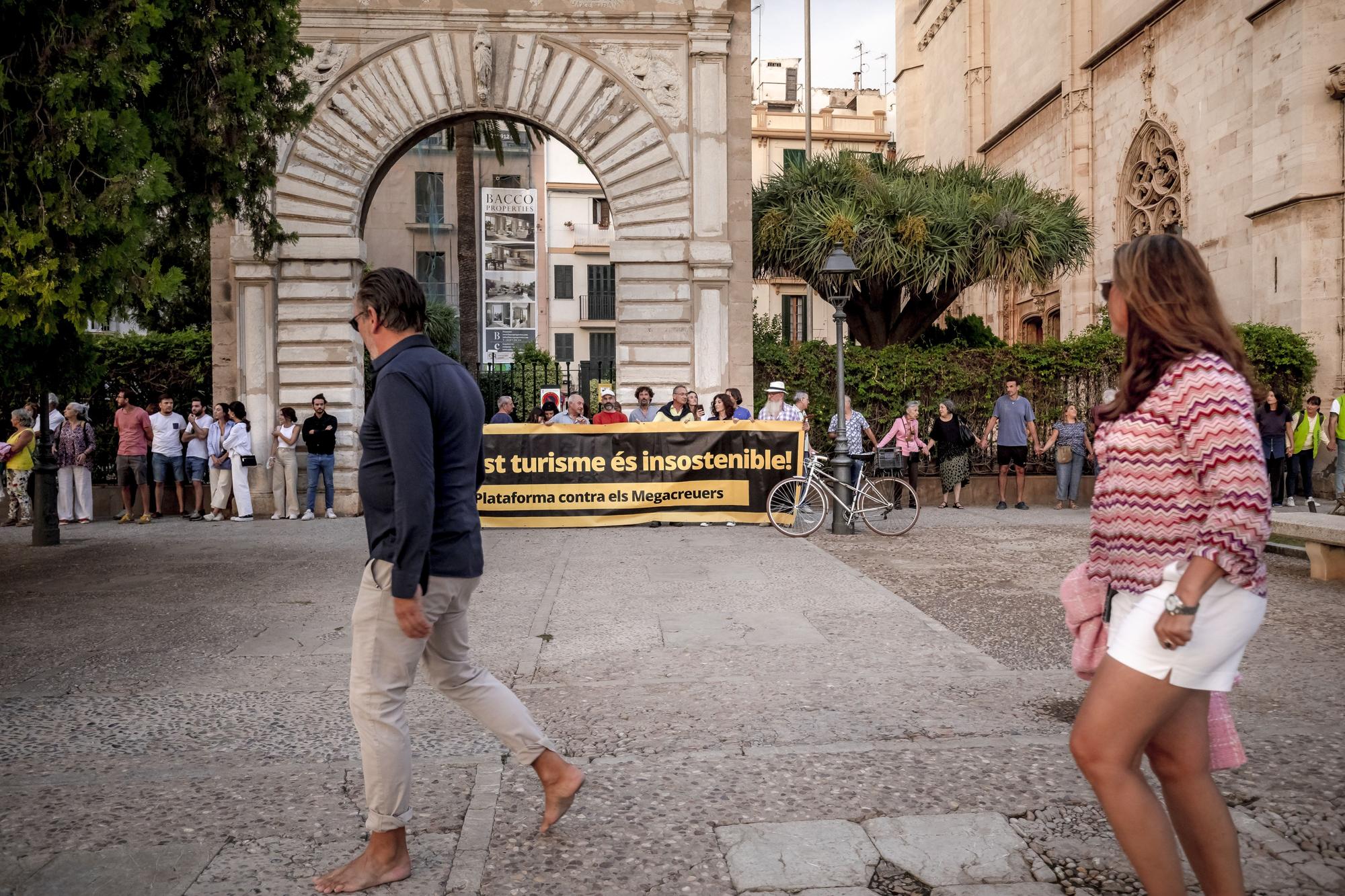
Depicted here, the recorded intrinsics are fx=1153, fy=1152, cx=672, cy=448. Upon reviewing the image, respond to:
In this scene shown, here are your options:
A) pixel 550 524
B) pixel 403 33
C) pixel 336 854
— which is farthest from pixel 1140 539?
pixel 403 33

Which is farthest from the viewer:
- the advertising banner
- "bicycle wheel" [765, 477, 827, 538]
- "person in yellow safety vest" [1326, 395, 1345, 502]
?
the advertising banner

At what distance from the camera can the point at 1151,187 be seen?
27906 mm

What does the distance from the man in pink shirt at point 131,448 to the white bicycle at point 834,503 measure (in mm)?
9648

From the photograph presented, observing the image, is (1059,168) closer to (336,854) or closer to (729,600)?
(729,600)

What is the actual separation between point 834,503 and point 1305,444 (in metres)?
9.52

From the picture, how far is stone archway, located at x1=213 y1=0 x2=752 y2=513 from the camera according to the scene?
17406 millimetres

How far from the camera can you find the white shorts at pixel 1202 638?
2.74 meters

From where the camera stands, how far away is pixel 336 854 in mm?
3889

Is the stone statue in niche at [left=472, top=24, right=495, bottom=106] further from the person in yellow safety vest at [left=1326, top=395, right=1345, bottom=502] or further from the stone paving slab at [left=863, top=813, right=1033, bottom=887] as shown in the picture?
the stone paving slab at [left=863, top=813, right=1033, bottom=887]

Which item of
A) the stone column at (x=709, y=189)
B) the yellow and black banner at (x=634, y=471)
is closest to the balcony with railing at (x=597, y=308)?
the stone column at (x=709, y=189)

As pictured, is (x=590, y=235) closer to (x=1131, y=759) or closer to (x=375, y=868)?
(x=375, y=868)

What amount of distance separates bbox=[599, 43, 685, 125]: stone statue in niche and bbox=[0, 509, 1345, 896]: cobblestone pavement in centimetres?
978

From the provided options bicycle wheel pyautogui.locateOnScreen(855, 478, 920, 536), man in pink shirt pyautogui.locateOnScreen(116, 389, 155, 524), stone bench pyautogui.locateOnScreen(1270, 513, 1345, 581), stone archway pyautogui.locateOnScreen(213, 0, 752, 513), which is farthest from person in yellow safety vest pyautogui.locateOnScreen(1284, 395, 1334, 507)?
man in pink shirt pyautogui.locateOnScreen(116, 389, 155, 524)

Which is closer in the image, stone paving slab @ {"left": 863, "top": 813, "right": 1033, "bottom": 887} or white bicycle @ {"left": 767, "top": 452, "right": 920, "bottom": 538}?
stone paving slab @ {"left": 863, "top": 813, "right": 1033, "bottom": 887}
